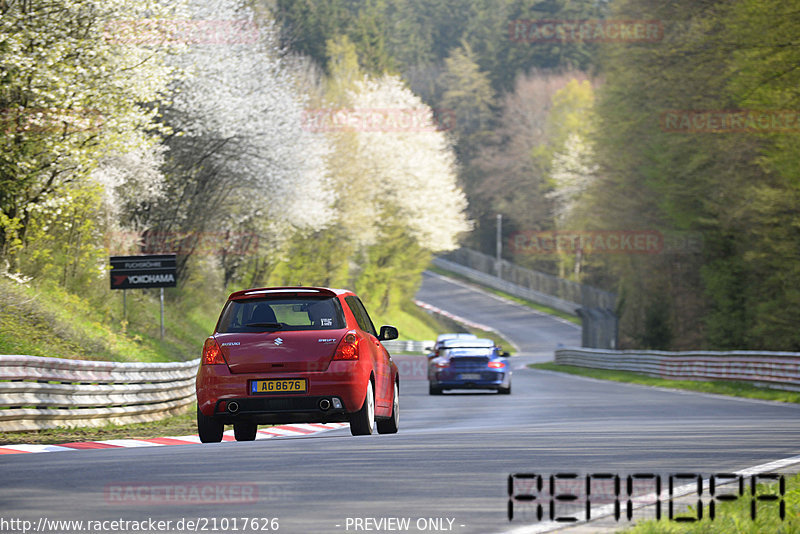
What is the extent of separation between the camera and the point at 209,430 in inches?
551

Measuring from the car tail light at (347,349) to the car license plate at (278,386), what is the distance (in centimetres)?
46

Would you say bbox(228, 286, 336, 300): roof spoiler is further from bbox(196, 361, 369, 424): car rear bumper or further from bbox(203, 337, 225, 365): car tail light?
bbox(196, 361, 369, 424): car rear bumper

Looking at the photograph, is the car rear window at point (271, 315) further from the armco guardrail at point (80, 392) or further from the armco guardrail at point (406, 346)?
the armco guardrail at point (406, 346)

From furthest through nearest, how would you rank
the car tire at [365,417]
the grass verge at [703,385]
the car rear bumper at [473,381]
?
the car rear bumper at [473,381] < the grass verge at [703,385] < the car tire at [365,417]

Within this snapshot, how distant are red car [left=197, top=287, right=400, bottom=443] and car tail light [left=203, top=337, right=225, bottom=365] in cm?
1

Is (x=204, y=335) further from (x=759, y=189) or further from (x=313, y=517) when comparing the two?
(x=313, y=517)

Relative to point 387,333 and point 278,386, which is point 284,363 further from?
point 387,333

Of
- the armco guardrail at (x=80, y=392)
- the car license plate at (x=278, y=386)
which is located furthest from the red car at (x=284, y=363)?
the armco guardrail at (x=80, y=392)

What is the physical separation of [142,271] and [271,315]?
47.7 ft

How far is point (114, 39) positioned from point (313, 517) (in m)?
20.2

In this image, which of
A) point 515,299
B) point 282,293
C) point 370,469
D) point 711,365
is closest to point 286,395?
point 282,293

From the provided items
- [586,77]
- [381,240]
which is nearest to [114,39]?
[381,240]

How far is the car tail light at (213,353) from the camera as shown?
1306 cm

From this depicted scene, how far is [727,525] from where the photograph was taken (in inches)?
317
